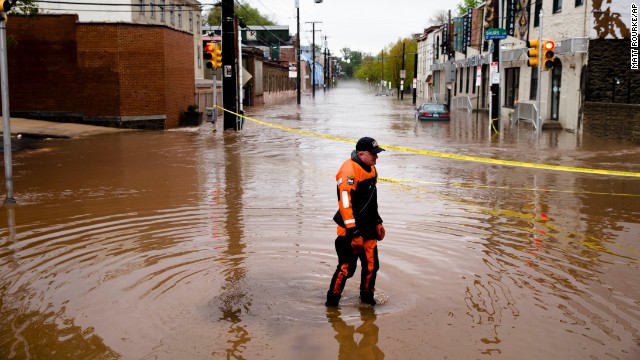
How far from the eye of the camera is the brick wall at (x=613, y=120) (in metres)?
24.7

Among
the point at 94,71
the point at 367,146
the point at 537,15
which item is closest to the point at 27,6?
the point at 94,71

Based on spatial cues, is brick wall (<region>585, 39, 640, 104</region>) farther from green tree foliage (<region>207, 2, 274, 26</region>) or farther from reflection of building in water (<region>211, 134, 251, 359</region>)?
green tree foliage (<region>207, 2, 274, 26</region>)

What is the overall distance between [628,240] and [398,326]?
5264mm

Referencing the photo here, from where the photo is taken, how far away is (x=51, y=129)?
28.4 m

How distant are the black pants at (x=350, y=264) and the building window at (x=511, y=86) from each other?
1435 inches

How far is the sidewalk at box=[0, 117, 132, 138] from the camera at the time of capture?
26.6 meters

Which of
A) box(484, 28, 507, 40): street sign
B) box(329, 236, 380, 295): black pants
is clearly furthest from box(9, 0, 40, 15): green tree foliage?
box(329, 236, 380, 295): black pants

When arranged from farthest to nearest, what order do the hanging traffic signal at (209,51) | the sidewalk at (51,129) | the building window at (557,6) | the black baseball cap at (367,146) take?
the building window at (557,6)
the sidewalk at (51,129)
the hanging traffic signal at (209,51)
the black baseball cap at (367,146)

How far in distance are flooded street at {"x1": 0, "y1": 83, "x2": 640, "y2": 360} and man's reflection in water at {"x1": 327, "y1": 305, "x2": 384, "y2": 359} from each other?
0.07 feet

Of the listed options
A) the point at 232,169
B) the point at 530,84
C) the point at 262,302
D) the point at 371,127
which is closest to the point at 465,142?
the point at 371,127

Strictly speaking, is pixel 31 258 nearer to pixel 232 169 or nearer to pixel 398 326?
pixel 398 326

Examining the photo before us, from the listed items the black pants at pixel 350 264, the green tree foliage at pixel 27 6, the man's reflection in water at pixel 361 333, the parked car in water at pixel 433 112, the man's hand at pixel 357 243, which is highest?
the green tree foliage at pixel 27 6

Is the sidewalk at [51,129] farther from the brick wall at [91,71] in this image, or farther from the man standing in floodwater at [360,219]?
the man standing in floodwater at [360,219]

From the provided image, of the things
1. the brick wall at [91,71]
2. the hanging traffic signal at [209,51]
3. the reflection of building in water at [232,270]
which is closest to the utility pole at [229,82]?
the hanging traffic signal at [209,51]
